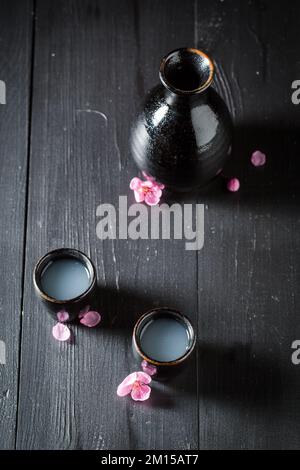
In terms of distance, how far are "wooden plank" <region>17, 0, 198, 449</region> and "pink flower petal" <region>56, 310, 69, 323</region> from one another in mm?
31

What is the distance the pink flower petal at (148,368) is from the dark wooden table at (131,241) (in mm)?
33

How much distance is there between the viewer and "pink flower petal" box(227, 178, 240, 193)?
1.24 m

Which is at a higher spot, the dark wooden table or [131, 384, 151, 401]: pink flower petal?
the dark wooden table

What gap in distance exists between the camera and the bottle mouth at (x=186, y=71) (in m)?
1.09

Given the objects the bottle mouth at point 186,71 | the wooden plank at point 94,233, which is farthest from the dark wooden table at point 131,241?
the bottle mouth at point 186,71

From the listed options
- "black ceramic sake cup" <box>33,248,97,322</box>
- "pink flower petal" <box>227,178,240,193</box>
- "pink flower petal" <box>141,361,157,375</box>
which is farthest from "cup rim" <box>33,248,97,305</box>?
"pink flower petal" <box>227,178,240,193</box>

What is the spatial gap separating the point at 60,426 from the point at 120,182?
1.16ft

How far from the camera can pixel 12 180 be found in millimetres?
1253

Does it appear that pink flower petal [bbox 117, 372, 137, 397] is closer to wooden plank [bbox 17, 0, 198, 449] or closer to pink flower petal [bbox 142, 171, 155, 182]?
wooden plank [bbox 17, 0, 198, 449]

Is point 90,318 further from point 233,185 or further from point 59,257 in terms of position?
point 233,185

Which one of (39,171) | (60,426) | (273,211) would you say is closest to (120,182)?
(39,171)

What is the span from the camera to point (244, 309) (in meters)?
1.20

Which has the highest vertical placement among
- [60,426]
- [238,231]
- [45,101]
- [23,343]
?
[45,101]

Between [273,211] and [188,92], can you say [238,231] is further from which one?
[188,92]
